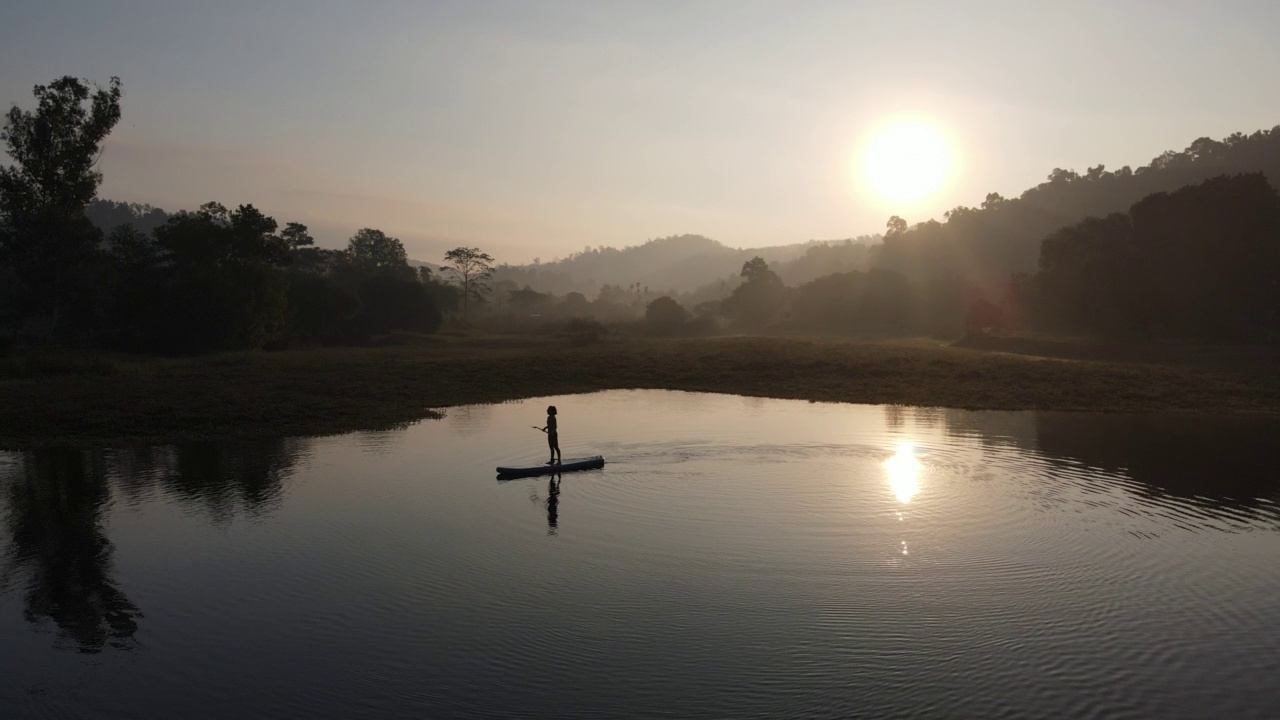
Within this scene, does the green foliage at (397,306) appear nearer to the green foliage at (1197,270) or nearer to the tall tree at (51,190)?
the tall tree at (51,190)

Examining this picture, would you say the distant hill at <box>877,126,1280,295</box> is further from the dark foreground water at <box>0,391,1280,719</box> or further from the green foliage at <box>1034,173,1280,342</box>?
the dark foreground water at <box>0,391,1280,719</box>

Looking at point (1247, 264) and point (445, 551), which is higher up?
point (1247, 264)

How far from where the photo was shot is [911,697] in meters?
9.80

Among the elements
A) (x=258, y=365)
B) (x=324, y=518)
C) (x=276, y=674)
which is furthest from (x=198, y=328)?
(x=276, y=674)

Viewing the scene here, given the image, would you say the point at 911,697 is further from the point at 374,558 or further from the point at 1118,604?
the point at 374,558

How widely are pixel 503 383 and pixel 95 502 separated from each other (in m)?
27.5

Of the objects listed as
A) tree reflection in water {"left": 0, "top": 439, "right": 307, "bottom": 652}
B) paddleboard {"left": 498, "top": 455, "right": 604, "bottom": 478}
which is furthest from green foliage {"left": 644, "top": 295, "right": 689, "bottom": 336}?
paddleboard {"left": 498, "top": 455, "right": 604, "bottom": 478}

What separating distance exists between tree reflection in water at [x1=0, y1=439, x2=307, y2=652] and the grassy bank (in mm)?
3424

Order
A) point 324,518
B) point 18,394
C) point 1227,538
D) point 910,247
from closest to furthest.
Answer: point 1227,538, point 324,518, point 18,394, point 910,247

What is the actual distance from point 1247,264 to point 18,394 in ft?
249

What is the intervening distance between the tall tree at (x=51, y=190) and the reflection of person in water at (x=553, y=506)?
41453 mm

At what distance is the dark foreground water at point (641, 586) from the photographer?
10.0m

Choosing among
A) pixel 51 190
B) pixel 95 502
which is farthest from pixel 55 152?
pixel 95 502

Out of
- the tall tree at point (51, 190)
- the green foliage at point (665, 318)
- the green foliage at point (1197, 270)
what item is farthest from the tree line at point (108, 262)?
the green foliage at point (1197, 270)
